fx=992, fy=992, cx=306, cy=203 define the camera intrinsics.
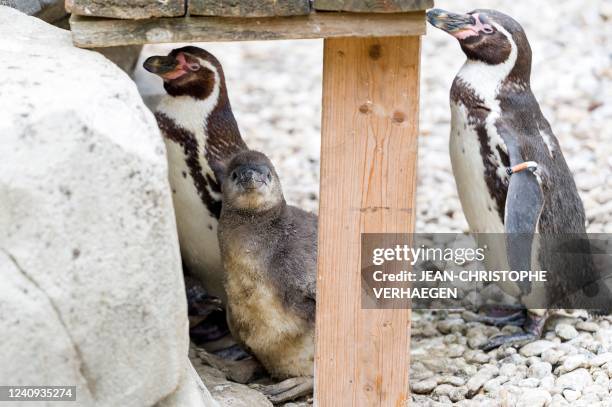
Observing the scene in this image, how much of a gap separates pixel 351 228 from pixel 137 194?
0.91m

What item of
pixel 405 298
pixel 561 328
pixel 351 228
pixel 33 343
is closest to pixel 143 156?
pixel 33 343

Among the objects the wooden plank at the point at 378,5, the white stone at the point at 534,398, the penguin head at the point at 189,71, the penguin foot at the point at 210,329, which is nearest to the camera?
the wooden plank at the point at 378,5

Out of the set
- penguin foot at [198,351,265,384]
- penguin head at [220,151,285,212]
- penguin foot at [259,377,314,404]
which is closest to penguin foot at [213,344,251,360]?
penguin foot at [198,351,265,384]

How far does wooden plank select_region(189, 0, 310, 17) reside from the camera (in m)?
3.10

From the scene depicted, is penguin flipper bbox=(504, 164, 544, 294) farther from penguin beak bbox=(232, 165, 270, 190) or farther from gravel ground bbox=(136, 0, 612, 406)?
penguin beak bbox=(232, 165, 270, 190)

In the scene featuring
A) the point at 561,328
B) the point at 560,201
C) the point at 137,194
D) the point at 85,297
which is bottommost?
the point at 561,328

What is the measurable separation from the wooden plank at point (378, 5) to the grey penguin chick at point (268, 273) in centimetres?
111

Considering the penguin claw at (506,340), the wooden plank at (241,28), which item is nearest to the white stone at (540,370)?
the penguin claw at (506,340)

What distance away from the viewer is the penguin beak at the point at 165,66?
4315 mm

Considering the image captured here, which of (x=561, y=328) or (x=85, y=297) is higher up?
(x=85, y=297)

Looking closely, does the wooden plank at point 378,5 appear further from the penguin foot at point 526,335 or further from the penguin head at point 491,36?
the penguin foot at point 526,335

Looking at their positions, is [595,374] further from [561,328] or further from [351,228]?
[351,228]

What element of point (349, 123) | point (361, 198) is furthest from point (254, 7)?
point (361, 198)

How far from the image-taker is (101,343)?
2.80m
